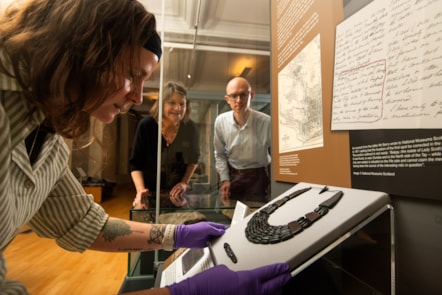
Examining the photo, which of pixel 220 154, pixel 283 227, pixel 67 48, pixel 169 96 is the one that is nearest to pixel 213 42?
pixel 169 96

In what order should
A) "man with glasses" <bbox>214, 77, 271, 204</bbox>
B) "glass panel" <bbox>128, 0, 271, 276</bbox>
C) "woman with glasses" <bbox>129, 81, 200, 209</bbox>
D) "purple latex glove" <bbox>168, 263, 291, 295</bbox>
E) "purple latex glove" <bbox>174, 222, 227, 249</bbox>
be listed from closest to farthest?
"purple latex glove" <bbox>168, 263, 291, 295</bbox> → "purple latex glove" <bbox>174, 222, 227, 249</bbox> → "man with glasses" <bbox>214, 77, 271, 204</bbox> → "woman with glasses" <bbox>129, 81, 200, 209</bbox> → "glass panel" <bbox>128, 0, 271, 276</bbox>

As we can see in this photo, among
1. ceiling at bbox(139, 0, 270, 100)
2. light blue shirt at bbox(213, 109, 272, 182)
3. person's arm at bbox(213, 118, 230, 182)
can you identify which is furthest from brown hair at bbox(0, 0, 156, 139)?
ceiling at bbox(139, 0, 270, 100)

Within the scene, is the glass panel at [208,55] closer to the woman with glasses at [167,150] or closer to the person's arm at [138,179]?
the woman with glasses at [167,150]

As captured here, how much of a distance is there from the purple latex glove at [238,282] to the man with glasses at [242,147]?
1.02 meters

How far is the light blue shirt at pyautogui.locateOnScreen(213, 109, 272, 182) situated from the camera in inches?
60.9

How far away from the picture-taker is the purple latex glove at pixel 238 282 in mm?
375

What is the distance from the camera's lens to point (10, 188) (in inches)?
16.3

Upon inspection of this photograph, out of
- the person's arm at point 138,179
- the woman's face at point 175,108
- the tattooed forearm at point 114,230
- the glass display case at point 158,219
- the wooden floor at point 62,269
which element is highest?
the woman's face at point 175,108

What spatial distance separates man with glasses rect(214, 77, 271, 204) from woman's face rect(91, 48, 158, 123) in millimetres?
965

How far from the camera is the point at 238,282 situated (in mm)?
400

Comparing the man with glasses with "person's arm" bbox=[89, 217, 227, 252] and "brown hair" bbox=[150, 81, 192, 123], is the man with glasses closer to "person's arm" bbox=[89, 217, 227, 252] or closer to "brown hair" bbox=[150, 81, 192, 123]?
"brown hair" bbox=[150, 81, 192, 123]

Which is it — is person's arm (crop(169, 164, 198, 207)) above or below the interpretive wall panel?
below

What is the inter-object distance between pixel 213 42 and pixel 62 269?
238 centimetres

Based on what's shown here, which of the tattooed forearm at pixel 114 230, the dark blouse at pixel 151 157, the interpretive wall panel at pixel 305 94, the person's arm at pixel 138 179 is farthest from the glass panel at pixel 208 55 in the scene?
the tattooed forearm at pixel 114 230
